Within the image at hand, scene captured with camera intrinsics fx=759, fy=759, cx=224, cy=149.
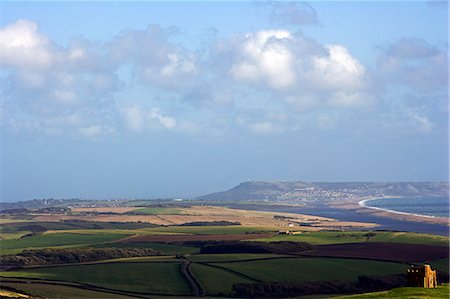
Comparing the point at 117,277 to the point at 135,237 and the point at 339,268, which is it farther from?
the point at 135,237

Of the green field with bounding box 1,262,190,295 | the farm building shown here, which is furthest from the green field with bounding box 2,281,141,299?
the farm building

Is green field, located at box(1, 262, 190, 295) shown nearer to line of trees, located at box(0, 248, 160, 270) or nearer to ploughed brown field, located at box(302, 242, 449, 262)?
line of trees, located at box(0, 248, 160, 270)

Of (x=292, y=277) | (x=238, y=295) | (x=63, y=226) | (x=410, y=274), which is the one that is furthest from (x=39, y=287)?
(x=63, y=226)

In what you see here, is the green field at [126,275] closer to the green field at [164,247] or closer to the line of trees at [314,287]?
the line of trees at [314,287]

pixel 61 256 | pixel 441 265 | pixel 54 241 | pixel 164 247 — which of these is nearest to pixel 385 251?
pixel 441 265

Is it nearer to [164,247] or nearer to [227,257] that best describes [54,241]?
[164,247]

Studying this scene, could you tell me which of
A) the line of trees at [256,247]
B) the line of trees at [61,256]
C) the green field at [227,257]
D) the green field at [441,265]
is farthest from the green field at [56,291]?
the green field at [441,265]
